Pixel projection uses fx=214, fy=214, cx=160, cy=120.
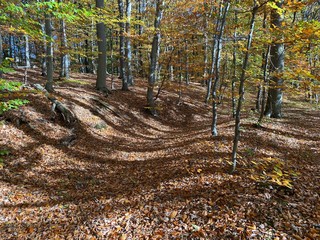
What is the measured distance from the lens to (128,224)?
14.7ft

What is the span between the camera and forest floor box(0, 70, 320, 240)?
4.19 meters

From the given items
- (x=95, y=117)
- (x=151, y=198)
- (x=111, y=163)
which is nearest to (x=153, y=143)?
(x=111, y=163)

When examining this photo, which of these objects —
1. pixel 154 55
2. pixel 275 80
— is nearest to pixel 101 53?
pixel 154 55

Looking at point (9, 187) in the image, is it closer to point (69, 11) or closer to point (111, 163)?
point (111, 163)

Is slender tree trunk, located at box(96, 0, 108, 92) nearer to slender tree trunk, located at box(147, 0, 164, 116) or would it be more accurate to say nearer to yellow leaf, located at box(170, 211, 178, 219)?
slender tree trunk, located at box(147, 0, 164, 116)


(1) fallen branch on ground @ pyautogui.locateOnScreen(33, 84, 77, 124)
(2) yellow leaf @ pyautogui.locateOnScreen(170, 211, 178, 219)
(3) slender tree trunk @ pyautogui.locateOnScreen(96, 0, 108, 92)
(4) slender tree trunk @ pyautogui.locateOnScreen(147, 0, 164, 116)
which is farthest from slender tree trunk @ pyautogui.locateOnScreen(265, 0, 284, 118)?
(3) slender tree trunk @ pyautogui.locateOnScreen(96, 0, 108, 92)

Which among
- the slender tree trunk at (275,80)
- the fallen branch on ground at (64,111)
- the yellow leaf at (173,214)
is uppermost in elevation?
the slender tree trunk at (275,80)

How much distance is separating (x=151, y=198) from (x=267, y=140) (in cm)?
516

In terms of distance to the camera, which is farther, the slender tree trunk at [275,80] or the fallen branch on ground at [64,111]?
the slender tree trunk at [275,80]

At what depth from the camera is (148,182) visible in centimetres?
620

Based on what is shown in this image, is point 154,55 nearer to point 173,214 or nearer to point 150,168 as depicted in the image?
point 150,168

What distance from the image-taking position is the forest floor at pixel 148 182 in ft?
13.7

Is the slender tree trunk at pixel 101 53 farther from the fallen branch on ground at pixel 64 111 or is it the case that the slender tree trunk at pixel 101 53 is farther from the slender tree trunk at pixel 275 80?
the slender tree trunk at pixel 275 80

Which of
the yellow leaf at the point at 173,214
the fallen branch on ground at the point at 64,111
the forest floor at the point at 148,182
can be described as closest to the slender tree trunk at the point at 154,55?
the forest floor at the point at 148,182
